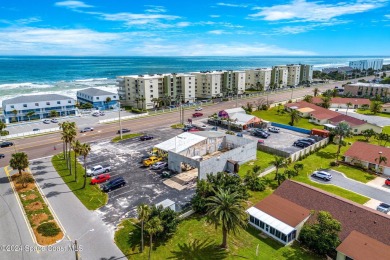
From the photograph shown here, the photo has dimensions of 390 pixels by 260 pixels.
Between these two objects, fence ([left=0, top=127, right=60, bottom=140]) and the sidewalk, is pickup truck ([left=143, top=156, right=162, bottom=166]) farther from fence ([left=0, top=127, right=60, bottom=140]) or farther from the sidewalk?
fence ([left=0, top=127, right=60, bottom=140])

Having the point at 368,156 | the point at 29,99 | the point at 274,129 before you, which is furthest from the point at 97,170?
the point at 29,99

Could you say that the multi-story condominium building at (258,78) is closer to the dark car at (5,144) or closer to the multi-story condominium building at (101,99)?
the multi-story condominium building at (101,99)

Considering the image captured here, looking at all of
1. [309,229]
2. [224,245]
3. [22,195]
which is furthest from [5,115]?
[309,229]

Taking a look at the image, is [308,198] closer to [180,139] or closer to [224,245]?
[224,245]

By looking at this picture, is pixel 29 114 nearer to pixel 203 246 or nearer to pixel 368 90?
pixel 203 246

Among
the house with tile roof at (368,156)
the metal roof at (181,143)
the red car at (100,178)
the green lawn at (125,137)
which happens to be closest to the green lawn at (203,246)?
the red car at (100,178)

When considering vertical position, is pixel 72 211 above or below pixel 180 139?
below
